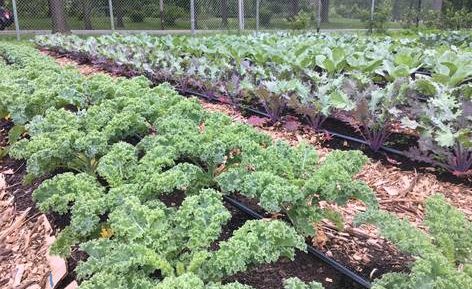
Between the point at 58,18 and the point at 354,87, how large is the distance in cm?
1548

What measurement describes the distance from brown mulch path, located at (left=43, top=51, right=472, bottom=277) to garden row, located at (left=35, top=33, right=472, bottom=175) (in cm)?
14

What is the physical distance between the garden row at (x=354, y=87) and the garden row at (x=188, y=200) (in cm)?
117

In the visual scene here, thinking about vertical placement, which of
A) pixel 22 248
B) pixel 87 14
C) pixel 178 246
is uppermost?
pixel 87 14

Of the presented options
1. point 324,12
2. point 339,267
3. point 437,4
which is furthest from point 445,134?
point 437,4

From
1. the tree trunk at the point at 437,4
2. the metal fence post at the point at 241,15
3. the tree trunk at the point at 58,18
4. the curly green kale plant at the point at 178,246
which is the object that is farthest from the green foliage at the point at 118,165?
the tree trunk at the point at 437,4

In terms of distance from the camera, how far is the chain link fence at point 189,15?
59.6 feet

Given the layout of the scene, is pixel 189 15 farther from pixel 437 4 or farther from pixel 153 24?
pixel 437 4

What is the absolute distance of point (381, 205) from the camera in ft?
9.84

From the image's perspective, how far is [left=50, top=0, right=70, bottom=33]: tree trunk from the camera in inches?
666

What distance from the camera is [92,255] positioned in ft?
6.63

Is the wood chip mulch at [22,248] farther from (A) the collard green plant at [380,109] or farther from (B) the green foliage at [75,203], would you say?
(A) the collard green plant at [380,109]

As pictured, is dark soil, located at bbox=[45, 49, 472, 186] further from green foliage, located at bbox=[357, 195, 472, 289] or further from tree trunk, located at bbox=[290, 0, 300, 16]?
tree trunk, located at bbox=[290, 0, 300, 16]

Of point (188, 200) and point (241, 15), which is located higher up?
point (241, 15)

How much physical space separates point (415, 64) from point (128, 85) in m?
2.65
